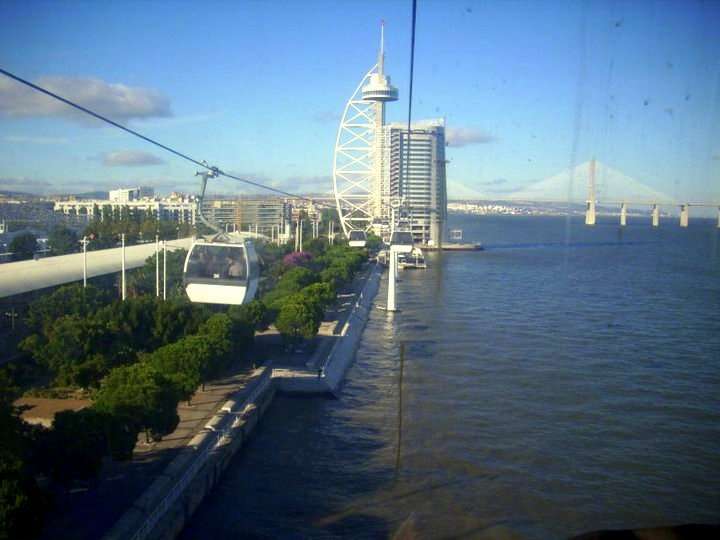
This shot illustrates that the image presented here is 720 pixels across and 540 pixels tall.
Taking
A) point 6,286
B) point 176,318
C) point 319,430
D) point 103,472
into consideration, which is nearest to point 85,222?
point 6,286

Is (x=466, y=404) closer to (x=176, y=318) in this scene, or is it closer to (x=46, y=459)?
(x=176, y=318)

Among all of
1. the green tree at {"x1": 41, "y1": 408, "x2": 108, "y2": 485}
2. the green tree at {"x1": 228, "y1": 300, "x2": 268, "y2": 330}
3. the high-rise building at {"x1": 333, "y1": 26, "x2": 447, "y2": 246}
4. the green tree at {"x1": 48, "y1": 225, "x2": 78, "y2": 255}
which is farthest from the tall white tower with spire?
the green tree at {"x1": 41, "y1": 408, "x2": 108, "y2": 485}

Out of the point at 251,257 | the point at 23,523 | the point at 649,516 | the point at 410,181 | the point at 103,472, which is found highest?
the point at 410,181

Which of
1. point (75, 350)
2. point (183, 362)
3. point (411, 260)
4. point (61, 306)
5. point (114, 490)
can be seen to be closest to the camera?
point (114, 490)

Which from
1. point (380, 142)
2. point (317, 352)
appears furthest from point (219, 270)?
point (380, 142)

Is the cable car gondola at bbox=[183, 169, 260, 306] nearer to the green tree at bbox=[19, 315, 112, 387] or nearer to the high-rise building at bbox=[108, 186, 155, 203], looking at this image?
the green tree at bbox=[19, 315, 112, 387]

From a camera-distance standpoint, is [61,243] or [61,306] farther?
[61,243]

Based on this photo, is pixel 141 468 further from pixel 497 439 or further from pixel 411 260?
pixel 411 260
